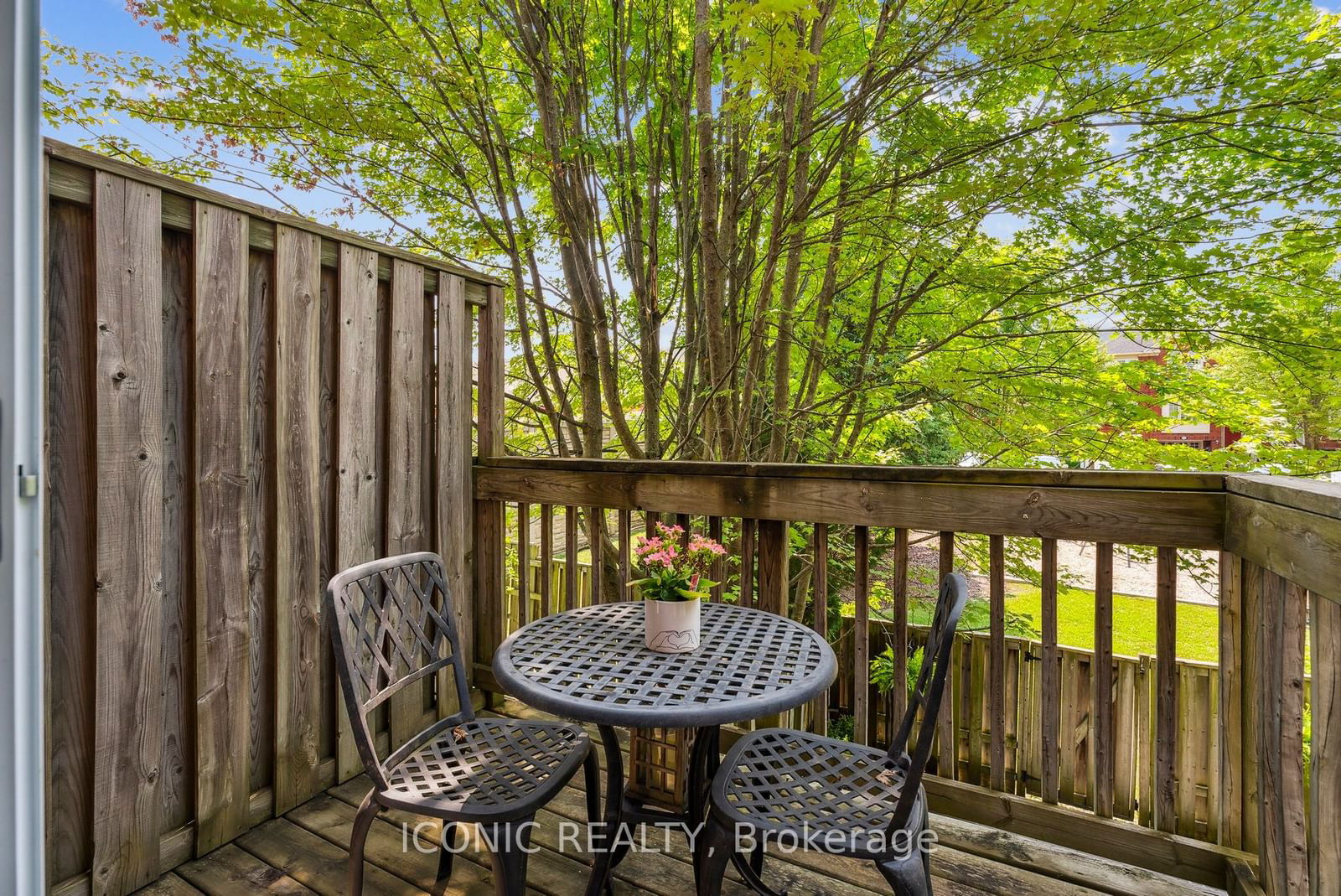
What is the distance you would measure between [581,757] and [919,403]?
12.2 ft

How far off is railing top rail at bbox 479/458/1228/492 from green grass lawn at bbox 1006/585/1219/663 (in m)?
5.31

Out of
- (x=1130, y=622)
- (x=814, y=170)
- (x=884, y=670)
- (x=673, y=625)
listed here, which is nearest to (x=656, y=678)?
(x=673, y=625)

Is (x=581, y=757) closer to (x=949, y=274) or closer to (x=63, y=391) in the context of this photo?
(x=63, y=391)

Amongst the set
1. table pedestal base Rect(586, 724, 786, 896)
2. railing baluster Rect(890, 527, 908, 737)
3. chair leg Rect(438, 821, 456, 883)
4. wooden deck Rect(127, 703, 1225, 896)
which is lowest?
wooden deck Rect(127, 703, 1225, 896)

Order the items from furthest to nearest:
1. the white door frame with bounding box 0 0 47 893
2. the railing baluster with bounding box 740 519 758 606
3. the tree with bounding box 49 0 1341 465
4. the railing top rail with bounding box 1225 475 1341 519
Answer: the tree with bounding box 49 0 1341 465, the railing baluster with bounding box 740 519 758 606, the railing top rail with bounding box 1225 475 1341 519, the white door frame with bounding box 0 0 47 893

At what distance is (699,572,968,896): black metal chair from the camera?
1138mm

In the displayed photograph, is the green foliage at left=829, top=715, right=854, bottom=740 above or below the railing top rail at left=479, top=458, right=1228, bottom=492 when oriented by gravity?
below

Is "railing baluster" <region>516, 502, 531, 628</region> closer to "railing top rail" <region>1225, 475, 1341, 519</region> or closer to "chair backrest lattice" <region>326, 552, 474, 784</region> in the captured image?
"chair backrest lattice" <region>326, 552, 474, 784</region>

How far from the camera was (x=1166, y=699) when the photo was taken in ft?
5.20

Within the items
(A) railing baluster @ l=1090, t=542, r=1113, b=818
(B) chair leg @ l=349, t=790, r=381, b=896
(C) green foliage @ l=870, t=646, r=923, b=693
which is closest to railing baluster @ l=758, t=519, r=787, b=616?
(A) railing baluster @ l=1090, t=542, r=1113, b=818

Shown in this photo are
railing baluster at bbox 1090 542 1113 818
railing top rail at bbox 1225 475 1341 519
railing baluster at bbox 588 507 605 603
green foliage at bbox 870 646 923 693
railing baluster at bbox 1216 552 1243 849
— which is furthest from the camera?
green foliage at bbox 870 646 923 693

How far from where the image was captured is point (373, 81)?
11.8 ft

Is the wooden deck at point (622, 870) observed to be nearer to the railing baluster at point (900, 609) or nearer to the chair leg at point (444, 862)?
the chair leg at point (444, 862)

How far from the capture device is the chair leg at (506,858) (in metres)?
1.19
